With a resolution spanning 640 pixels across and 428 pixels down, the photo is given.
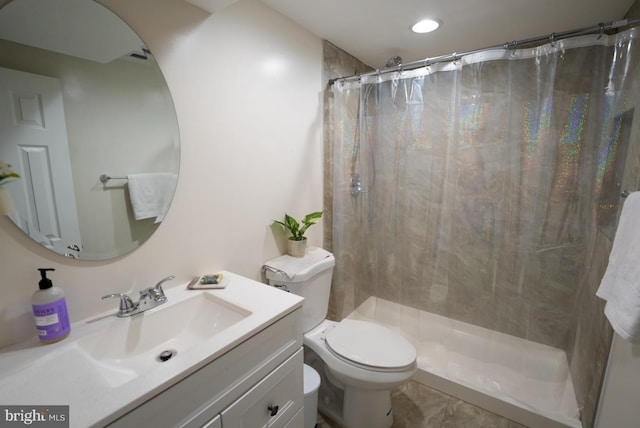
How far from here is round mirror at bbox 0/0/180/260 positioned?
0.82m

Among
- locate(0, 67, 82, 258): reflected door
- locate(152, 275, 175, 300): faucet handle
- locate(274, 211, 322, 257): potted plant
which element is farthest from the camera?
locate(274, 211, 322, 257): potted plant

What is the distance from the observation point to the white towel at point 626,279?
878mm

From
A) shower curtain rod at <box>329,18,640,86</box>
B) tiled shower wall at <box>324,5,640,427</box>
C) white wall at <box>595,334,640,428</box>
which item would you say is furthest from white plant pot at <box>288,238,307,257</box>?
white wall at <box>595,334,640,428</box>

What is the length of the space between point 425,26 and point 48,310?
2175mm

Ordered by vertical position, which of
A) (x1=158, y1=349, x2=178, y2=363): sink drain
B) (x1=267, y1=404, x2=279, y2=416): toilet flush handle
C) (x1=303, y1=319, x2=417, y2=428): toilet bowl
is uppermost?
(x1=158, y1=349, x2=178, y2=363): sink drain

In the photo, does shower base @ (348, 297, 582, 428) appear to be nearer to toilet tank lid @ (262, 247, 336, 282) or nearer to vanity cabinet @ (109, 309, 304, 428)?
toilet tank lid @ (262, 247, 336, 282)

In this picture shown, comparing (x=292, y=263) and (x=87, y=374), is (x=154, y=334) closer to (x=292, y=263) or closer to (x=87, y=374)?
(x=87, y=374)

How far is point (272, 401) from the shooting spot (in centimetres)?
101

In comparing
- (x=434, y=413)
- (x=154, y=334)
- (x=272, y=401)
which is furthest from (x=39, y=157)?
(x=434, y=413)

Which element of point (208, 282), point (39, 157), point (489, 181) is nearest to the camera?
point (39, 157)

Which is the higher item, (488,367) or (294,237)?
(294,237)

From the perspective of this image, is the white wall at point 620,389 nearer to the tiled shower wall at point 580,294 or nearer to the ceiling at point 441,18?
the tiled shower wall at point 580,294

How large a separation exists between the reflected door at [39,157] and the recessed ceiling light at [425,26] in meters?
1.75

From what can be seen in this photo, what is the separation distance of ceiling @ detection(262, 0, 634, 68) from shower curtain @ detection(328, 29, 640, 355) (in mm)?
261
